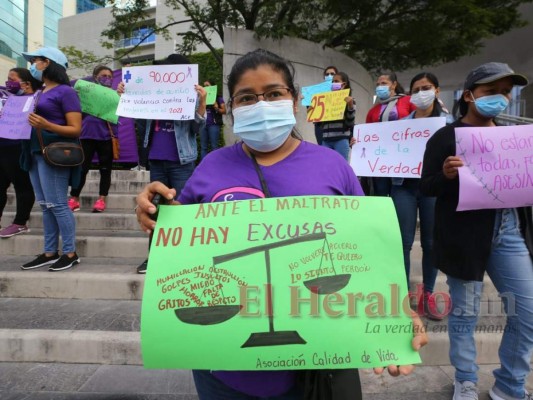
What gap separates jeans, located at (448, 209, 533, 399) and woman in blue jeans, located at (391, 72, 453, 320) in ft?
2.71

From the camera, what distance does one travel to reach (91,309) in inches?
130

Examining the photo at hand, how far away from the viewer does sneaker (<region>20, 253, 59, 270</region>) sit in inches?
146

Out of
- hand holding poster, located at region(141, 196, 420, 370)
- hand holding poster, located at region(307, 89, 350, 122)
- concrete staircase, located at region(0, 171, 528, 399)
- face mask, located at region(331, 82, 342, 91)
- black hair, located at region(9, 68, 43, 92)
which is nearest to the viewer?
hand holding poster, located at region(141, 196, 420, 370)

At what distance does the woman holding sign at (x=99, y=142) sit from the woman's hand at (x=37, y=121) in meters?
1.57

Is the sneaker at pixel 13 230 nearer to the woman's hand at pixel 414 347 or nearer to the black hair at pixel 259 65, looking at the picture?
the black hair at pixel 259 65

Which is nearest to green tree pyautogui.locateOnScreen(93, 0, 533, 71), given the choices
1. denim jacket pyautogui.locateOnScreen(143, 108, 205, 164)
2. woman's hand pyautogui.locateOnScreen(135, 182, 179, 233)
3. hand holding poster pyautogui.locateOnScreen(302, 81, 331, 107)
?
hand holding poster pyautogui.locateOnScreen(302, 81, 331, 107)

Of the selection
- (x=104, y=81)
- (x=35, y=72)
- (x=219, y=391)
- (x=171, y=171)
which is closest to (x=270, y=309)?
(x=219, y=391)

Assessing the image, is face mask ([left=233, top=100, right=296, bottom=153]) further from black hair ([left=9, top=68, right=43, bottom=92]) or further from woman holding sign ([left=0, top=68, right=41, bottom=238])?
woman holding sign ([left=0, top=68, right=41, bottom=238])

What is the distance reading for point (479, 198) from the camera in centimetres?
205

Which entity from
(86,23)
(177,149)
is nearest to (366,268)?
(177,149)

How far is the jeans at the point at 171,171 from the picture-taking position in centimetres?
366

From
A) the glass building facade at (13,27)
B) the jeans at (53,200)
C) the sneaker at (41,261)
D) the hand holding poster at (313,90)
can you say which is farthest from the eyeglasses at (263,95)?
the glass building facade at (13,27)

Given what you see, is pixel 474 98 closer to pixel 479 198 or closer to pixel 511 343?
pixel 479 198

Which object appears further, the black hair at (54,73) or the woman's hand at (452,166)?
the black hair at (54,73)
